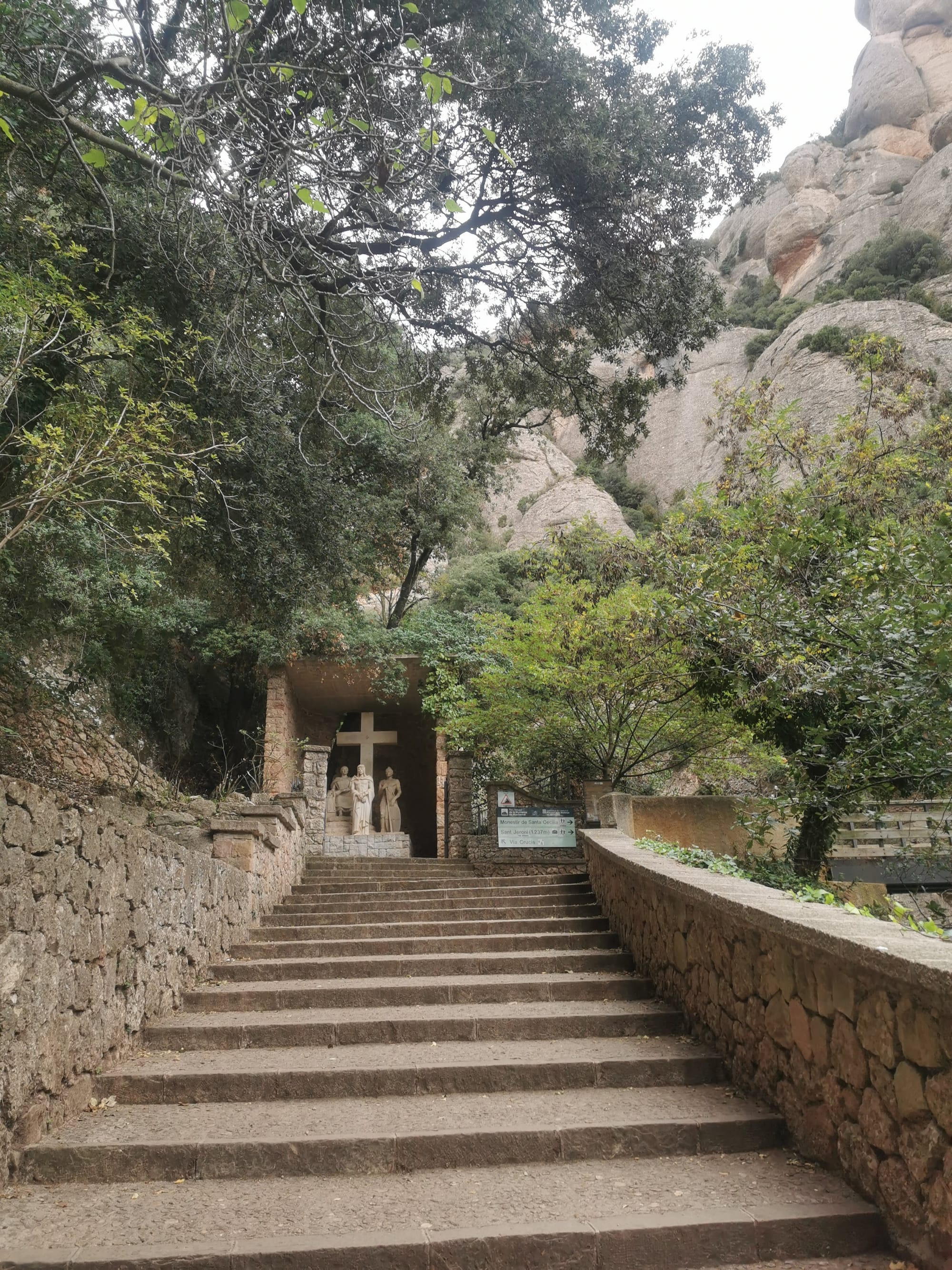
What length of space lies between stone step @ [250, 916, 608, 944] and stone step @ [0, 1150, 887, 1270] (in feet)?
11.9

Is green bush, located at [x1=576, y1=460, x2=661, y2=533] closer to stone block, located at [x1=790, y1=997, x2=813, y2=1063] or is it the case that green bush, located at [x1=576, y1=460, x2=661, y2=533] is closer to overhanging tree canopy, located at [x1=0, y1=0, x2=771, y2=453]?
overhanging tree canopy, located at [x1=0, y1=0, x2=771, y2=453]

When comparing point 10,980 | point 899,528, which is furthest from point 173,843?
point 899,528

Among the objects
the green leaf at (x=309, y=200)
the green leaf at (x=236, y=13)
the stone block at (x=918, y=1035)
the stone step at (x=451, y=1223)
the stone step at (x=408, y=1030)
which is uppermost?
the green leaf at (x=236, y=13)

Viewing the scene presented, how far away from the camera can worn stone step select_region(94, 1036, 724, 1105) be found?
3580 millimetres

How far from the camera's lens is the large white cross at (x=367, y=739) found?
50.4ft

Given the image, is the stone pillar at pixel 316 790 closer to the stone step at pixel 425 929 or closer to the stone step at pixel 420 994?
the stone step at pixel 425 929

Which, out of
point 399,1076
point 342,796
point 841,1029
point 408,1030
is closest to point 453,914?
point 408,1030

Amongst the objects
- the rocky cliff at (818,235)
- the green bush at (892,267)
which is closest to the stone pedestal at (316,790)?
the rocky cliff at (818,235)

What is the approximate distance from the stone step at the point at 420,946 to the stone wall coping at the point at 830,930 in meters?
1.67

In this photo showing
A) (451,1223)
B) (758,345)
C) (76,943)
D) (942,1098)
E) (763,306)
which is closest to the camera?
(942,1098)

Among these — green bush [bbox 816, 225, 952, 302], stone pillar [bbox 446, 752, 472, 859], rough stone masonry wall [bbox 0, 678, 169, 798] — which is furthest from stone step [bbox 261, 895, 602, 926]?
green bush [bbox 816, 225, 952, 302]

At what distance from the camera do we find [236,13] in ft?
10.5

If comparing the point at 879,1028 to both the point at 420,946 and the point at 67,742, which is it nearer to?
the point at 420,946

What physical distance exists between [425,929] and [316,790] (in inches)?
265
